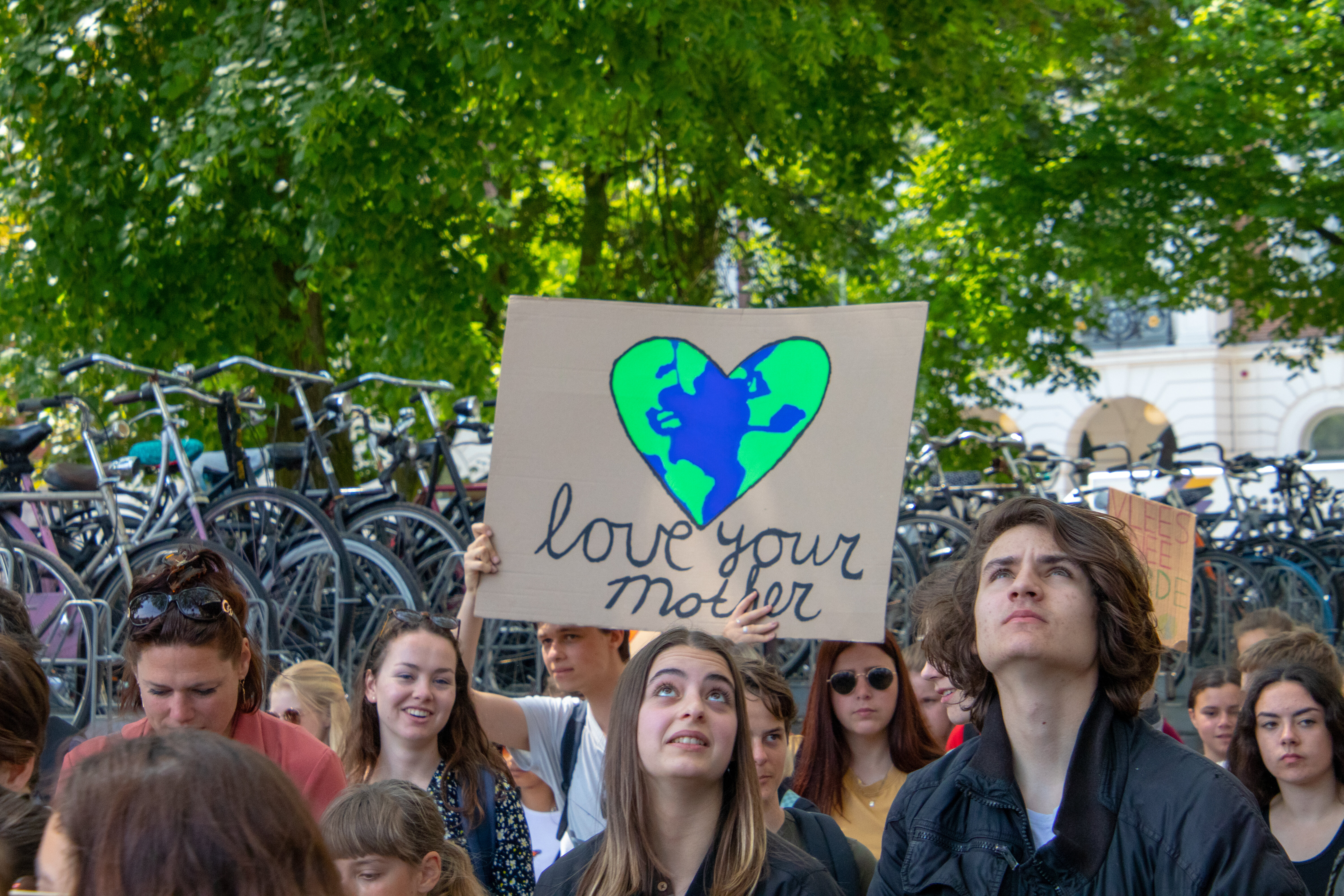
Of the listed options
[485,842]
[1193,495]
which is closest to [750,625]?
[485,842]

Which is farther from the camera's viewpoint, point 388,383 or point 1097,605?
point 388,383

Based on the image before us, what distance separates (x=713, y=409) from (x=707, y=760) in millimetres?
1299

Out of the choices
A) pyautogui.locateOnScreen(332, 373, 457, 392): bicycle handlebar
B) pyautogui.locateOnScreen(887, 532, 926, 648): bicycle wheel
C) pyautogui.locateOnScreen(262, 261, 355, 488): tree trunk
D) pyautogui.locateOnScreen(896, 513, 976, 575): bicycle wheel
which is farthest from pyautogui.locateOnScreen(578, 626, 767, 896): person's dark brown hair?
pyautogui.locateOnScreen(262, 261, 355, 488): tree trunk

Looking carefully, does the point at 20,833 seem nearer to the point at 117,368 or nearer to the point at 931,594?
the point at 931,594

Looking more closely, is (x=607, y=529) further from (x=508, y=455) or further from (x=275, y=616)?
(x=275, y=616)

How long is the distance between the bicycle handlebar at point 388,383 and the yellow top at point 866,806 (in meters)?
4.09

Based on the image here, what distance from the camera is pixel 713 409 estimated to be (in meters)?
3.79

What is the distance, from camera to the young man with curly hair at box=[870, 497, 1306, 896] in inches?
78.7

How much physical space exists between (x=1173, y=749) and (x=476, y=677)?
5.54 metres

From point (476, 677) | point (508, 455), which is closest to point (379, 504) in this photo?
point (476, 677)

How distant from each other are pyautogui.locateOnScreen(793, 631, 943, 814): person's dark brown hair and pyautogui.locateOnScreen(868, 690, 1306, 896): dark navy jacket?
1615mm

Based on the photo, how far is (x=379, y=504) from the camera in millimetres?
7266

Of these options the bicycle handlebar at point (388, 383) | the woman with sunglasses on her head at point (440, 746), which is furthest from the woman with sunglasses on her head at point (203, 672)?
the bicycle handlebar at point (388, 383)

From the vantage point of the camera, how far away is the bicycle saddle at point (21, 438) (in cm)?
632
